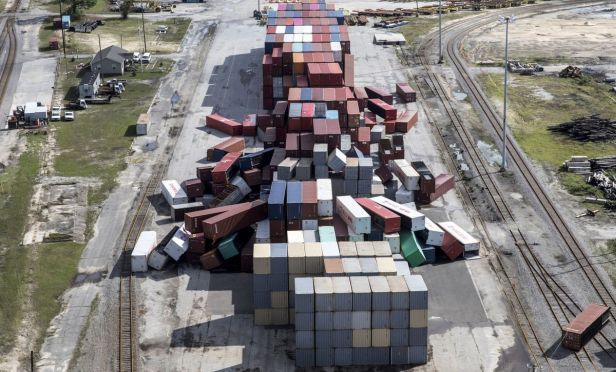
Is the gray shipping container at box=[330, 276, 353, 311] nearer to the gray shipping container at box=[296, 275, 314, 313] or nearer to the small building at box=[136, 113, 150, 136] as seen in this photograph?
the gray shipping container at box=[296, 275, 314, 313]

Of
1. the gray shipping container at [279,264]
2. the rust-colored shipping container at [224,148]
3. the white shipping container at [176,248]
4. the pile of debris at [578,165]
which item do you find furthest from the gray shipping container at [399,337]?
the rust-colored shipping container at [224,148]

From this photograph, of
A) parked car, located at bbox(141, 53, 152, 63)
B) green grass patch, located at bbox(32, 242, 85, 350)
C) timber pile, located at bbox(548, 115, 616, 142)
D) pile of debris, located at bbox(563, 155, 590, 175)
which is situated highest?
parked car, located at bbox(141, 53, 152, 63)

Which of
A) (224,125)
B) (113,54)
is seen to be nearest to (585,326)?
(224,125)

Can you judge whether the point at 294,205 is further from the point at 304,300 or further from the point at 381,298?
the point at 381,298

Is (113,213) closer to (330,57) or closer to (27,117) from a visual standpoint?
(27,117)

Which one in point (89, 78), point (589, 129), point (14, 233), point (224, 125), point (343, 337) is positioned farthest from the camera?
point (89, 78)

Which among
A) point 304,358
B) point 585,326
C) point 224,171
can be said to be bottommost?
point 304,358

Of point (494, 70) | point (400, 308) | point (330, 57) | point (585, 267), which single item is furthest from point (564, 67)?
point (400, 308)

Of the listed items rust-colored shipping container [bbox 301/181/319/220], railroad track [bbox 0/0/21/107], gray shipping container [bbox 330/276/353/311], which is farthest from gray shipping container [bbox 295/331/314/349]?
railroad track [bbox 0/0/21/107]
